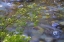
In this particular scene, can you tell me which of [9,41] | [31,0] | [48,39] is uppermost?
[9,41]

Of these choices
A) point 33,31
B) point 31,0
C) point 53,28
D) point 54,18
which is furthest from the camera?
point 31,0

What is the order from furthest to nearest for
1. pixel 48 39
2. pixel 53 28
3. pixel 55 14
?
pixel 55 14, pixel 53 28, pixel 48 39

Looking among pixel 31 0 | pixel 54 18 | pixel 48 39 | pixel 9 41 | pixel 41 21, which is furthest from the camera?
pixel 31 0

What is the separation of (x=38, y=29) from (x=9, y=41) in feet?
5.99

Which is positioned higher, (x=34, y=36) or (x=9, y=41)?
(x=9, y=41)

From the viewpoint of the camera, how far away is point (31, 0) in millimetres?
4902

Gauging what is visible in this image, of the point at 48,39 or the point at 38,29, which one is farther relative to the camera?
the point at 38,29

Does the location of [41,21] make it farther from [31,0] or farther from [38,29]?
[31,0]

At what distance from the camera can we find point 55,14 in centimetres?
371

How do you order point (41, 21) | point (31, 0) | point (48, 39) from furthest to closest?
1. point (31, 0)
2. point (41, 21)
3. point (48, 39)

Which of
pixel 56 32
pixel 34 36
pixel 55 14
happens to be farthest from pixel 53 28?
pixel 55 14

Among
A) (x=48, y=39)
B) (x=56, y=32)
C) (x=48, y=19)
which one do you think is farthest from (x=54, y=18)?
(x=48, y=39)

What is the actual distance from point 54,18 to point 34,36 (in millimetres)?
1054

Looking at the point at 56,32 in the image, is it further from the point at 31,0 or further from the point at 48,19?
the point at 31,0
